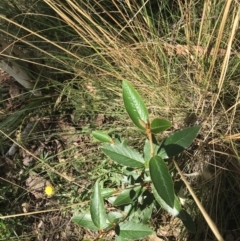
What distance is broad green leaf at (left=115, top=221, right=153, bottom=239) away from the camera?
3.12 ft

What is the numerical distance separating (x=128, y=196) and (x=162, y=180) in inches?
10.4

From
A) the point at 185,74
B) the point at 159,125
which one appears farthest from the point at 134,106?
the point at 185,74

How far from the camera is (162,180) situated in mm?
793

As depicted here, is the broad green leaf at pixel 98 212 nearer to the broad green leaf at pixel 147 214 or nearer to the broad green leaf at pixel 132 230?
the broad green leaf at pixel 132 230

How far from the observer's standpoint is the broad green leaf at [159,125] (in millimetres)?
808

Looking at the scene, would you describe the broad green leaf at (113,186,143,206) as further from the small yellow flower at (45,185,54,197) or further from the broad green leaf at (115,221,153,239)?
the small yellow flower at (45,185,54,197)

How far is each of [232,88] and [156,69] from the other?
247 mm

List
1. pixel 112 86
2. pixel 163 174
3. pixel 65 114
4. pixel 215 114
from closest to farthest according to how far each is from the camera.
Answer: pixel 163 174
pixel 215 114
pixel 112 86
pixel 65 114

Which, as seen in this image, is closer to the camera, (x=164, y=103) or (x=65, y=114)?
(x=164, y=103)

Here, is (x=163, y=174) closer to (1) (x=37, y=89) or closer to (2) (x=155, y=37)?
(2) (x=155, y=37)

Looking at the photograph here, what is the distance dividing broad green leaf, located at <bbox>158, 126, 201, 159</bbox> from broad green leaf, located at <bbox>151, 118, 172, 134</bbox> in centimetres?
8

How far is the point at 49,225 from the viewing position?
59.2 inches

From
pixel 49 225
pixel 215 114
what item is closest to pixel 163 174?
pixel 215 114

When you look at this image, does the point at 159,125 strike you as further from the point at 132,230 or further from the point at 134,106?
the point at 132,230
